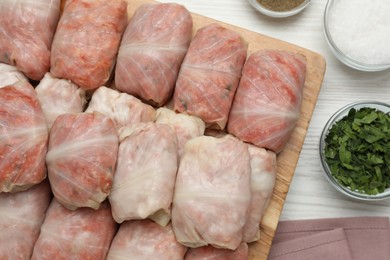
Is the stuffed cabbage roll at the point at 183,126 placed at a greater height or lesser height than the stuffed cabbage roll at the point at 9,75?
lesser

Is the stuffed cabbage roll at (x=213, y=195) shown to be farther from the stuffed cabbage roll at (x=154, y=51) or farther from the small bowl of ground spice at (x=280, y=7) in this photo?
the small bowl of ground spice at (x=280, y=7)

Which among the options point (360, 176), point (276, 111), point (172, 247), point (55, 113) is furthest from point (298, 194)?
point (55, 113)

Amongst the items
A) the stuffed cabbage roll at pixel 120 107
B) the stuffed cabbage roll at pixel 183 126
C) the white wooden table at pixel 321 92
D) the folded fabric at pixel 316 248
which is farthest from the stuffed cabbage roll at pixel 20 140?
the folded fabric at pixel 316 248

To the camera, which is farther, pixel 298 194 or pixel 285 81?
pixel 298 194

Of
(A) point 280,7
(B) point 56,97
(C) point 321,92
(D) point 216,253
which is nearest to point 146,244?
(D) point 216,253

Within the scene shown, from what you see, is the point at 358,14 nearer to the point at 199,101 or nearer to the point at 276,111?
the point at 276,111

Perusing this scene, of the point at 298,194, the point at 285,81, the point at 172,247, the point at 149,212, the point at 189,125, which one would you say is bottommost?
the point at 298,194

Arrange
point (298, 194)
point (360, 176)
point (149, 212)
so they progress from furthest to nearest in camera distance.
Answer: point (298, 194) → point (360, 176) → point (149, 212)

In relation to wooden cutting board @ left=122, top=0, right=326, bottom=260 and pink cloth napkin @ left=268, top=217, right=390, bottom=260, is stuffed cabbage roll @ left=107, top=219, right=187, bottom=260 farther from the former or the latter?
pink cloth napkin @ left=268, top=217, right=390, bottom=260
